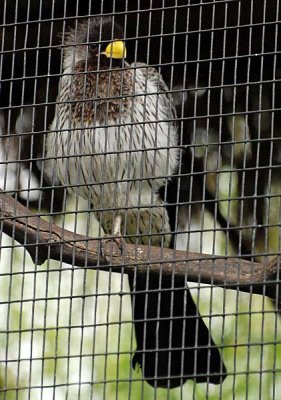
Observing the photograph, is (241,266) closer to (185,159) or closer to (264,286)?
(264,286)

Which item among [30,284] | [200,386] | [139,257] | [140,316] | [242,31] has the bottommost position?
[200,386]

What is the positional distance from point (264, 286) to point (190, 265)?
1.28ft

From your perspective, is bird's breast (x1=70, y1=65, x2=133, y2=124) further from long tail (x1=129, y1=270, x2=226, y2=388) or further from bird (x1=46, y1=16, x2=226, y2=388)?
long tail (x1=129, y1=270, x2=226, y2=388)

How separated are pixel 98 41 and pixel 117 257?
866mm

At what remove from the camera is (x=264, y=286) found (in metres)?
3.74

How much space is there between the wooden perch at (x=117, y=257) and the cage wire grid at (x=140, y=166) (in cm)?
2

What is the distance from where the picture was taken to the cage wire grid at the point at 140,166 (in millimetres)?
3863

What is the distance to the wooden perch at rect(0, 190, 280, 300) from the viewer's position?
3.90 meters

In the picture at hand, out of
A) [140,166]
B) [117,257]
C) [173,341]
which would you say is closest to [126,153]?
[140,166]

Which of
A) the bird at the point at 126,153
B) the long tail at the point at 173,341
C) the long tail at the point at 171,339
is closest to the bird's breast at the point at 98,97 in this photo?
the bird at the point at 126,153

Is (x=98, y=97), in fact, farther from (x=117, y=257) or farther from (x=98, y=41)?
(x=117, y=257)

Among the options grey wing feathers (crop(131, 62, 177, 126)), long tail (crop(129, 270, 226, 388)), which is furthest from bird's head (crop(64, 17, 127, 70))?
long tail (crop(129, 270, 226, 388))

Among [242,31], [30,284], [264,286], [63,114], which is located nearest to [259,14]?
[242,31]

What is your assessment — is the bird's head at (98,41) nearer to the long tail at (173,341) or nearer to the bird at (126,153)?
the bird at (126,153)
